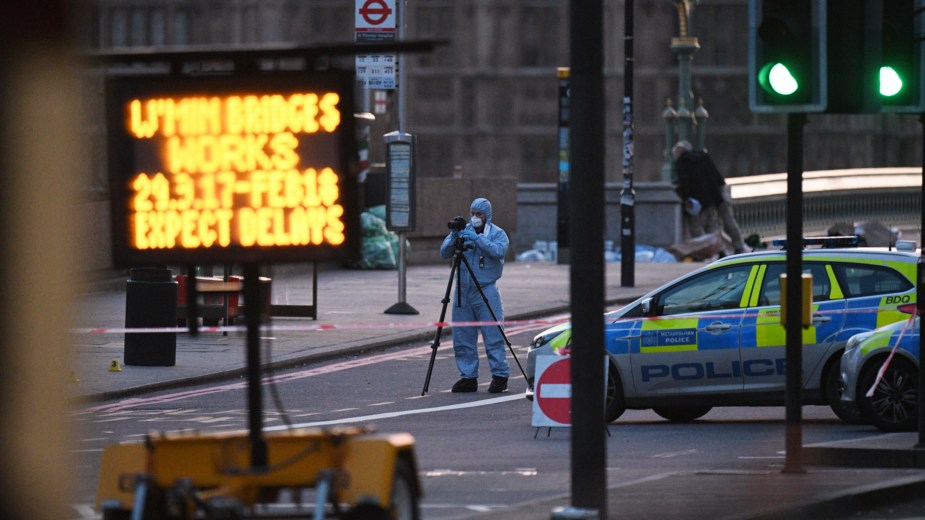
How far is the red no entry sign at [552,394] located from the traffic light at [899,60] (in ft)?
12.5

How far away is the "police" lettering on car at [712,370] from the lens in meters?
15.6

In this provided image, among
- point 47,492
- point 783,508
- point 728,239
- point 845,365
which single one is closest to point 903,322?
point 845,365

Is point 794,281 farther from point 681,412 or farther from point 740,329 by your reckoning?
point 681,412

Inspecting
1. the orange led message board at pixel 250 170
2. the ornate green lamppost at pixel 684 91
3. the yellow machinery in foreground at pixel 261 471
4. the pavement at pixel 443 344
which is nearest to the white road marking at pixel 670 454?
the pavement at pixel 443 344

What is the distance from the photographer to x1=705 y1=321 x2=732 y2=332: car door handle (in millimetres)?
15788

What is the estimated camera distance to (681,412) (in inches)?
661

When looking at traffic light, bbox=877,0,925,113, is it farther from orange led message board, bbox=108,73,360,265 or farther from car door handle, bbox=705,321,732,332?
orange led message board, bbox=108,73,360,265

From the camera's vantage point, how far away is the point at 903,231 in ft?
183

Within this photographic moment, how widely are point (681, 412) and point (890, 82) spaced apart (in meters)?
5.37

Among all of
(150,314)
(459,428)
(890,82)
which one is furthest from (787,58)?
(150,314)

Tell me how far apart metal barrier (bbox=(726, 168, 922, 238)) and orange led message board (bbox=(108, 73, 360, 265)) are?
38454mm

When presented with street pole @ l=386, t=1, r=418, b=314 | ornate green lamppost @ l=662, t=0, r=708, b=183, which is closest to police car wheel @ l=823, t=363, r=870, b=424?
street pole @ l=386, t=1, r=418, b=314

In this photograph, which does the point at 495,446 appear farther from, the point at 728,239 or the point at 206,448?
the point at 728,239

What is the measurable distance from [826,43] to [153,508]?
5.38m
